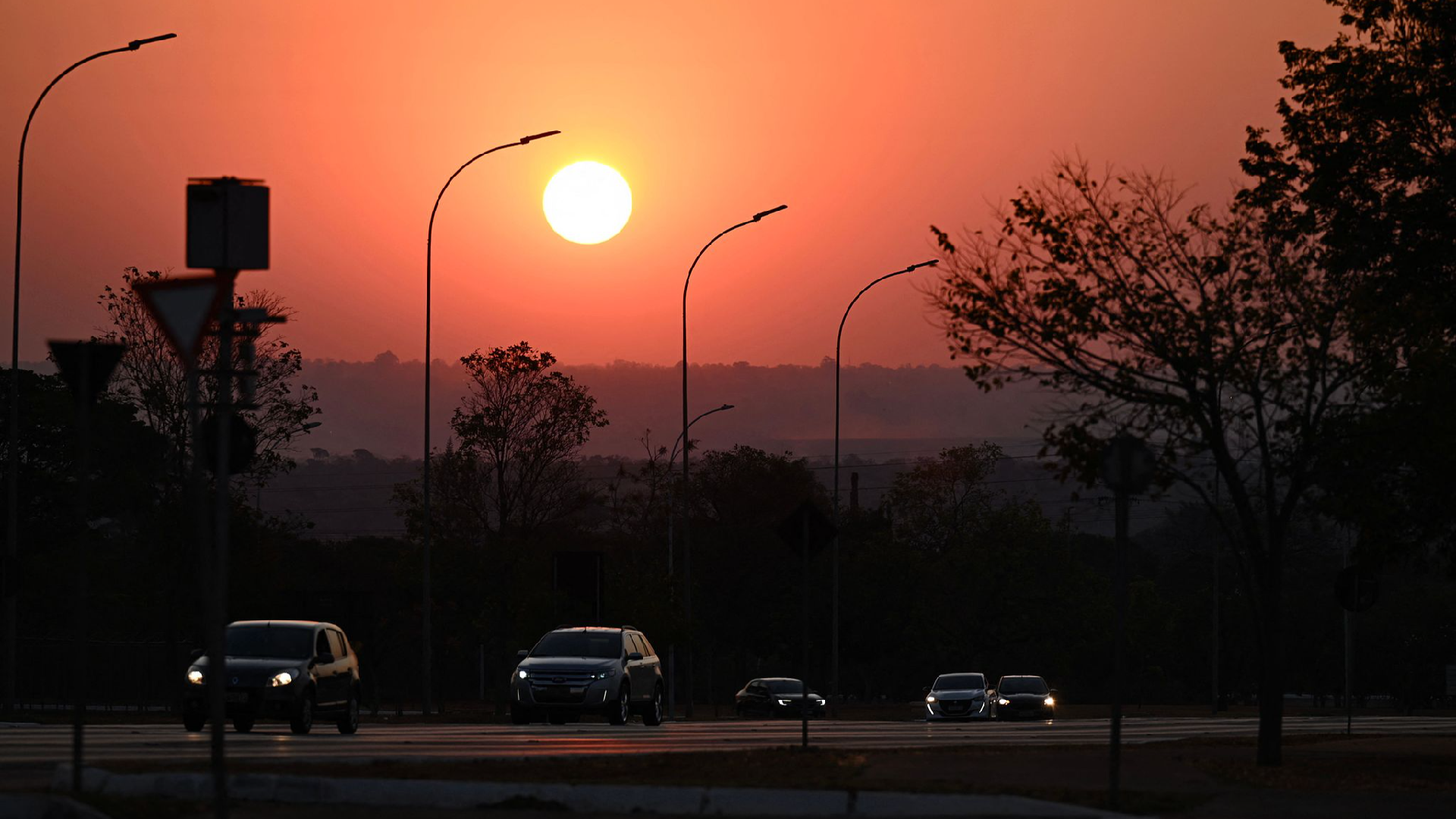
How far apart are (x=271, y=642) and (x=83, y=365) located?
43.4ft

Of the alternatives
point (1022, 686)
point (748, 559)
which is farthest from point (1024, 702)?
point (748, 559)

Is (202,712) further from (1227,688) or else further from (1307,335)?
(1227,688)

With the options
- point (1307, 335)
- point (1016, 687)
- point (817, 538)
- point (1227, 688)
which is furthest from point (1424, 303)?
point (1227, 688)

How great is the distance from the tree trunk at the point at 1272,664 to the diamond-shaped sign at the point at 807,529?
15.1ft

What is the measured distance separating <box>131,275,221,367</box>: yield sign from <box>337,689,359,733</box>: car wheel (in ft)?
51.9

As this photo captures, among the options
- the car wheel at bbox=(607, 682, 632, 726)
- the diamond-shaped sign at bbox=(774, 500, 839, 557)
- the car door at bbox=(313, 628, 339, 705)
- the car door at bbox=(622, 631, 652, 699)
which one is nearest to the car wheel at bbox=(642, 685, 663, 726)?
the car door at bbox=(622, 631, 652, 699)

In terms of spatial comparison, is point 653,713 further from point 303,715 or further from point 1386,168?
point 1386,168

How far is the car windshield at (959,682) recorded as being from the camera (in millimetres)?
47381

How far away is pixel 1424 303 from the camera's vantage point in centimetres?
1916

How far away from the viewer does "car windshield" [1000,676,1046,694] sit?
47.1 meters

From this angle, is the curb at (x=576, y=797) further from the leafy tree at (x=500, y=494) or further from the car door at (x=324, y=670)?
the leafy tree at (x=500, y=494)

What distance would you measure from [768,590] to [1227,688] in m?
25.6

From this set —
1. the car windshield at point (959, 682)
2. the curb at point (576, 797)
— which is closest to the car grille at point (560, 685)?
the curb at point (576, 797)

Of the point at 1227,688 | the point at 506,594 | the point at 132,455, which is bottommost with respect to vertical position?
the point at 1227,688
